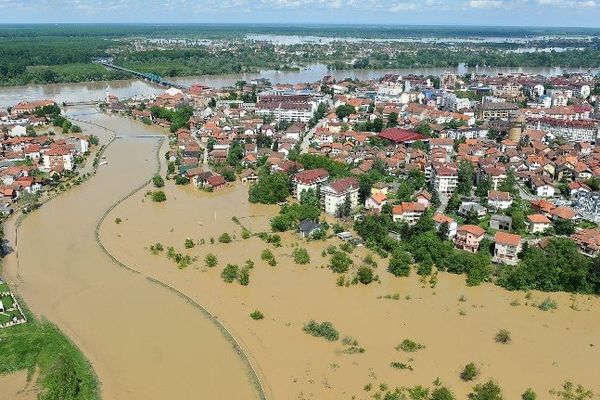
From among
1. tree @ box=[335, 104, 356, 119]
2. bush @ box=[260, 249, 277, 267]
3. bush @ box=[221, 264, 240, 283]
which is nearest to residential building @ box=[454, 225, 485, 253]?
bush @ box=[260, 249, 277, 267]

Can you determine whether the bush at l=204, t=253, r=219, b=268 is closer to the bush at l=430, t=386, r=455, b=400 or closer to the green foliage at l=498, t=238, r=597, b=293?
the bush at l=430, t=386, r=455, b=400

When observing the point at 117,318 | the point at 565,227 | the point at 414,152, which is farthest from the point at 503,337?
the point at 414,152

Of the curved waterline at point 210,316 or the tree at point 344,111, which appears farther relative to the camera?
the tree at point 344,111

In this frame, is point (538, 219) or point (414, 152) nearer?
point (538, 219)

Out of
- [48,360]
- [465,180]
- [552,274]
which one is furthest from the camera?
[465,180]

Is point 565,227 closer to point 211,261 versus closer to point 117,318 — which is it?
point 211,261

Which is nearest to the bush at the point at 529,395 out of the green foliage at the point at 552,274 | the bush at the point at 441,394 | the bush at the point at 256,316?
the bush at the point at 441,394

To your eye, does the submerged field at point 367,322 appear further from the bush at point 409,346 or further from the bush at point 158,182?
the bush at point 158,182
